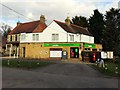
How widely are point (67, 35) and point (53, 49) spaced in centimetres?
448

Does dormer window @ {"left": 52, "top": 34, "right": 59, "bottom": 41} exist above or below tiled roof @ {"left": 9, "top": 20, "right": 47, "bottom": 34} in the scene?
below

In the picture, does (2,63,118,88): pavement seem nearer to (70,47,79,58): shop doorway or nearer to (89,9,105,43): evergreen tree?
(70,47,79,58): shop doorway

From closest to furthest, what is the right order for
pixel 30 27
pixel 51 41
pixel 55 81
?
pixel 55 81 < pixel 51 41 < pixel 30 27

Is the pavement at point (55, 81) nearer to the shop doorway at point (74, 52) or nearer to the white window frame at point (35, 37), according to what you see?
the shop doorway at point (74, 52)

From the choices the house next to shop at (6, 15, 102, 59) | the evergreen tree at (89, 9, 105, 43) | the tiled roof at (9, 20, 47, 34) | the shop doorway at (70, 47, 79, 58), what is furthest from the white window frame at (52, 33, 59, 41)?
the evergreen tree at (89, 9, 105, 43)

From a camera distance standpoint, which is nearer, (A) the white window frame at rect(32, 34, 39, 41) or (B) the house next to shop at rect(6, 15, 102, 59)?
(B) the house next to shop at rect(6, 15, 102, 59)

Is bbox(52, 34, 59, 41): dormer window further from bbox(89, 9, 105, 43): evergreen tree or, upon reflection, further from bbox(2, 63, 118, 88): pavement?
bbox(2, 63, 118, 88): pavement

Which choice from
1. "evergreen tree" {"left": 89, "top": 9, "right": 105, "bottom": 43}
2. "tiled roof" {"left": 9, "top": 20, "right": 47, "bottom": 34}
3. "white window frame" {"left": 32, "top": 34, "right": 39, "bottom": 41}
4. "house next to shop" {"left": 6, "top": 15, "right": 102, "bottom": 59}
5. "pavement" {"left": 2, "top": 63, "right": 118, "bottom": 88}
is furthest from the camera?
"evergreen tree" {"left": 89, "top": 9, "right": 105, "bottom": 43}

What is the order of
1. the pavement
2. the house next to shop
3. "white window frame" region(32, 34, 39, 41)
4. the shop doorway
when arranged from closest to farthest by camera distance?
→ the pavement
the shop doorway
the house next to shop
"white window frame" region(32, 34, 39, 41)

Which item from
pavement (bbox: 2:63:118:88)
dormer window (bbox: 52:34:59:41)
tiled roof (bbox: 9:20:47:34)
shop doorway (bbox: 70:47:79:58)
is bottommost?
pavement (bbox: 2:63:118:88)

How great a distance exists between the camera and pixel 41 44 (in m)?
54.8

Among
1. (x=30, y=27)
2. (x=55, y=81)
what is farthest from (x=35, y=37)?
(x=55, y=81)

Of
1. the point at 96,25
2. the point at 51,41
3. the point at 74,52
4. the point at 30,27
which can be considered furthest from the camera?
the point at 96,25

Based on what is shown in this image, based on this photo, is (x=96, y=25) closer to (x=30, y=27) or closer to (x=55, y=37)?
(x=30, y=27)
